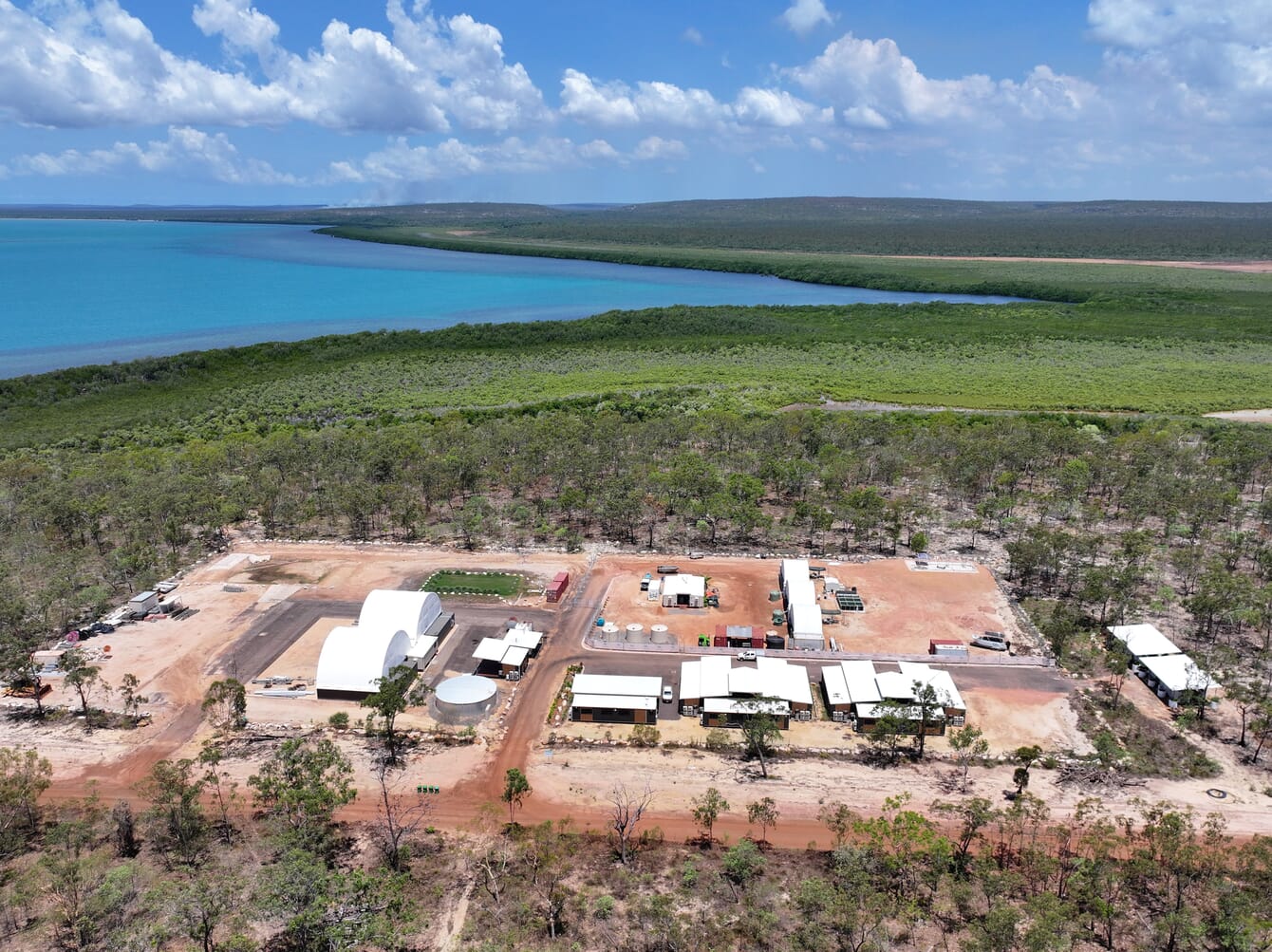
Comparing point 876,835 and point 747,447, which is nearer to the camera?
point 876,835

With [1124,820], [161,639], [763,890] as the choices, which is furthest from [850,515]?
[161,639]

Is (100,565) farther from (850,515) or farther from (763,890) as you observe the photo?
(850,515)

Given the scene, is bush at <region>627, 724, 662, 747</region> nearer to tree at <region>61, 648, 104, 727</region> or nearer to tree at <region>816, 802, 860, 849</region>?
tree at <region>816, 802, 860, 849</region>

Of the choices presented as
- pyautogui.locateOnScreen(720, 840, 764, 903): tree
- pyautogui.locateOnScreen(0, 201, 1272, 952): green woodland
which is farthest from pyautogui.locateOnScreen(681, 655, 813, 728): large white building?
pyautogui.locateOnScreen(720, 840, 764, 903): tree

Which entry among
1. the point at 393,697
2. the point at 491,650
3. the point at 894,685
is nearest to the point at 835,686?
the point at 894,685

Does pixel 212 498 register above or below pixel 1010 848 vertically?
above

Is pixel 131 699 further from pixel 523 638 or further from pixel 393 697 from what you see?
pixel 523 638

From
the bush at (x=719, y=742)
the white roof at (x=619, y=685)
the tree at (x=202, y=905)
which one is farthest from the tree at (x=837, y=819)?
the tree at (x=202, y=905)
